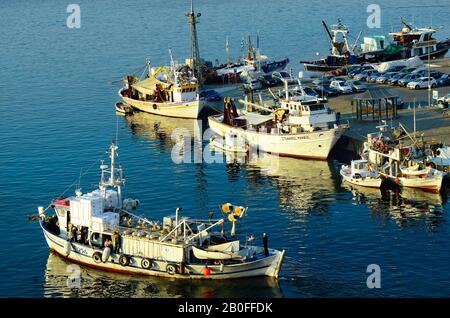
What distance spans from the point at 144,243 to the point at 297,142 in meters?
34.3

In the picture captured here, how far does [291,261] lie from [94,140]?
1831 inches

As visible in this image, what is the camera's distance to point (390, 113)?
104938 mm

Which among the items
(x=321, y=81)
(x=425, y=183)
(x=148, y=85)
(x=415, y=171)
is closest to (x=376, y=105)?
(x=321, y=81)

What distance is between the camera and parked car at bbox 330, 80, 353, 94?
119 m

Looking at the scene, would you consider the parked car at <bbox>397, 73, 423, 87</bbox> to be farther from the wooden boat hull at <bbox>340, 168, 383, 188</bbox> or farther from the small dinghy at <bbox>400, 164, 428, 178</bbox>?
the small dinghy at <bbox>400, 164, 428, 178</bbox>

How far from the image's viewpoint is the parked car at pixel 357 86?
120 m

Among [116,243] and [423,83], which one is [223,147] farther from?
[116,243]

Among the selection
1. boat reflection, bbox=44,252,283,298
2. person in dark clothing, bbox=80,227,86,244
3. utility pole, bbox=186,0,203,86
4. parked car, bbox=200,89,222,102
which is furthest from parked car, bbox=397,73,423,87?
person in dark clothing, bbox=80,227,86,244

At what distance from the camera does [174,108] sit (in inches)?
4700

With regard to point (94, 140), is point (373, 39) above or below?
above

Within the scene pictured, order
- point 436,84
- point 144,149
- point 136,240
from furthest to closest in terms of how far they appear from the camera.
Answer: point 436,84
point 144,149
point 136,240

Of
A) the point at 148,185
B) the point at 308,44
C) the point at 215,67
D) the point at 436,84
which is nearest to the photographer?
the point at 148,185
